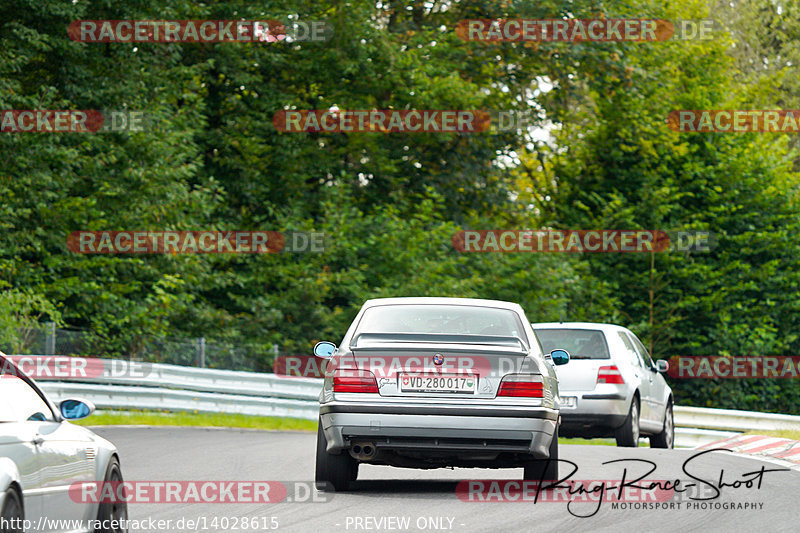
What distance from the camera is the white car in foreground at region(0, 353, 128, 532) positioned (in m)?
5.72

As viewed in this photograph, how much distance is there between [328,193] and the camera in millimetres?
33781

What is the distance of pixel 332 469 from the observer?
1087cm

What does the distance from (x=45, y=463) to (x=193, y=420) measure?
16.2 m

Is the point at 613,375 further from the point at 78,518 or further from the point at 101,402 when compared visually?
the point at 78,518

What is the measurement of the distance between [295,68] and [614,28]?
8.70 meters

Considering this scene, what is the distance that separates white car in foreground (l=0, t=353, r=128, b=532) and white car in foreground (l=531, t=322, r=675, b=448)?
34.4ft

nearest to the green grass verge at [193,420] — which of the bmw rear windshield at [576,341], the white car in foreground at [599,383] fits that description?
the bmw rear windshield at [576,341]

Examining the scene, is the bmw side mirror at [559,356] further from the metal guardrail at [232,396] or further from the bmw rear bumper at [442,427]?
the metal guardrail at [232,396]

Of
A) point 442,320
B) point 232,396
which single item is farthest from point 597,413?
point 232,396

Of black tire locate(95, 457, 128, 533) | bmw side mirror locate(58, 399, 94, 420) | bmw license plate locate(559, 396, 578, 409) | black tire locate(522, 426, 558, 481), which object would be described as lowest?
bmw license plate locate(559, 396, 578, 409)

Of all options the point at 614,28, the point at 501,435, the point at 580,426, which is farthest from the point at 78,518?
the point at 614,28

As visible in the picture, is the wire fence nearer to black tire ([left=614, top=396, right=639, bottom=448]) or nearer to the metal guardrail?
the metal guardrail

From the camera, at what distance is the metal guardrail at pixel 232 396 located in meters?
21.7

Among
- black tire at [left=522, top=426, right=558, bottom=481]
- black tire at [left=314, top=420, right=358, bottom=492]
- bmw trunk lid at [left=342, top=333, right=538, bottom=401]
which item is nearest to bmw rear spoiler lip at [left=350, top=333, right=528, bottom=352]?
bmw trunk lid at [left=342, top=333, right=538, bottom=401]
